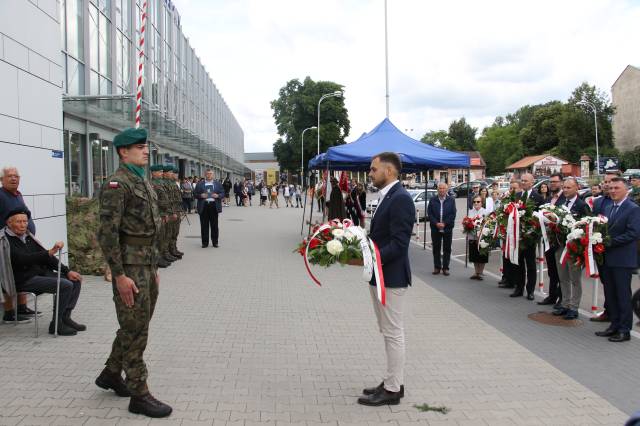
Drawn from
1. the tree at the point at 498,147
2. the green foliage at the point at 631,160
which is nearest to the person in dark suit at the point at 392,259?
the green foliage at the point at 631,160

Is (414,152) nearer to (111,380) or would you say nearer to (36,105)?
(36,105)

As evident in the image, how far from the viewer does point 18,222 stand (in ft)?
19.6

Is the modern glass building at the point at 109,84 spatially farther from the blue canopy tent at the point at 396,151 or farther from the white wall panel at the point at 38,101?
the blue canopy tent at the point at 396,151

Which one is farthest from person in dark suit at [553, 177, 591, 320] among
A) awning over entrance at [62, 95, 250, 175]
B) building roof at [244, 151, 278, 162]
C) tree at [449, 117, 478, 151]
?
building roof at [244, 151, 278, 162]

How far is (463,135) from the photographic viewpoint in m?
132

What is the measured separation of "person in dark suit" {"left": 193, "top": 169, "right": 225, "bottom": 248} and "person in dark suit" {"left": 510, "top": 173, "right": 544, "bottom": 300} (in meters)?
7.81

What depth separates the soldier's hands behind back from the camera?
3846 mm

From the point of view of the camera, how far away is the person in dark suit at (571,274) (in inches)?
285

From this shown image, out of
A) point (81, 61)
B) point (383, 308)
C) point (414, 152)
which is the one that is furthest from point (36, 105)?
point (81, 61)

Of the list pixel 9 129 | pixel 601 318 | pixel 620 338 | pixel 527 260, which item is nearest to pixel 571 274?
pixel 601 318

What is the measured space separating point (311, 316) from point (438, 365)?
7.66 feet

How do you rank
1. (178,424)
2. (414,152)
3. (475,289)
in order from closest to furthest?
(178,424)
(475,289)
(414,152)

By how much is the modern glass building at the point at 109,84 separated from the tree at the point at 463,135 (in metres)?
105

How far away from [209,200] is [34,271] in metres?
7.66
